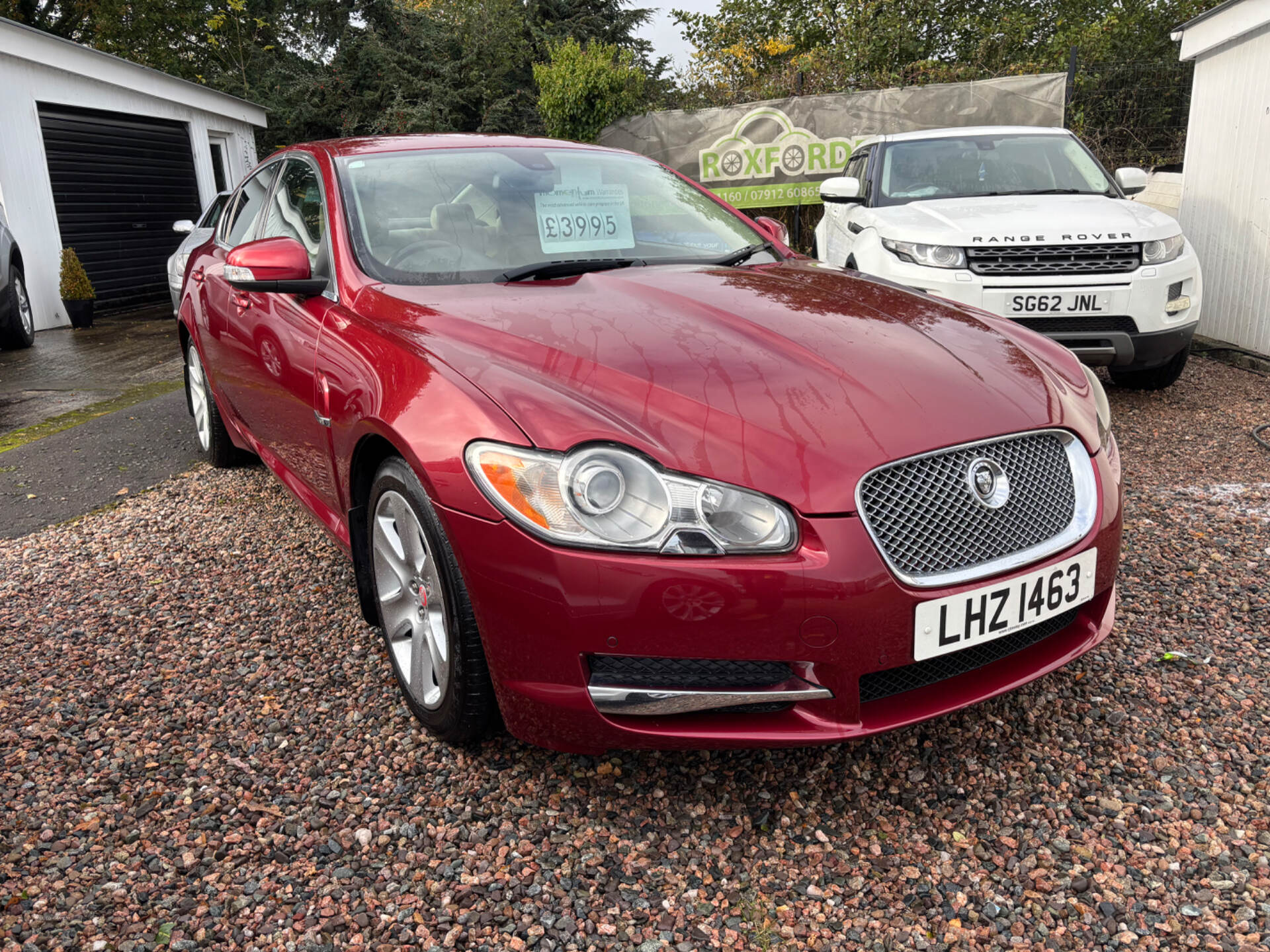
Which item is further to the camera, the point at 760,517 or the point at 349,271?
the point at 349,271

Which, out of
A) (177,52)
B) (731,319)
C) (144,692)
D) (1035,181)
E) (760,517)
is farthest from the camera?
(177,52)

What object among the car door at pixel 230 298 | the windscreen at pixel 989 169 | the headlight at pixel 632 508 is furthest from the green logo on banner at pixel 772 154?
the headlight at pixel 632 508

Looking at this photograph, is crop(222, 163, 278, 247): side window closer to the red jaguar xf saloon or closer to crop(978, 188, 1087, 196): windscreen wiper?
the red jaguar xf saloon

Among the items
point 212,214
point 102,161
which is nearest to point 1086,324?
point 212,214

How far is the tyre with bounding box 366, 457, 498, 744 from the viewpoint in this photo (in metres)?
2.22

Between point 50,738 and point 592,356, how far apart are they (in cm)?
183

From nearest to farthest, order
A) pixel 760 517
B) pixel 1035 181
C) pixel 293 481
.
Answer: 1. pixel 760 517
2. pixel 293 481
3. pixel 1035 181

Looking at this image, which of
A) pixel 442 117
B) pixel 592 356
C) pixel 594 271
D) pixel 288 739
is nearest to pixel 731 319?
pixel 592 356

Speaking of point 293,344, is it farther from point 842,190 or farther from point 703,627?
point 842,190

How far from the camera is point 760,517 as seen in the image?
195 centimetres

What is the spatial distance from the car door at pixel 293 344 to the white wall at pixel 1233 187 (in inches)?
257

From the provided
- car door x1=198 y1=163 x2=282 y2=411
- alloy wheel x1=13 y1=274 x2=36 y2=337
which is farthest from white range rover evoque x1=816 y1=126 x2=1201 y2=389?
alloy wheel x1=13 y1=274 x2=36 y2=337

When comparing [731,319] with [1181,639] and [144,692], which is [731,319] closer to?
[1181,639]

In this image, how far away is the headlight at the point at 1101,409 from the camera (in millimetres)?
2533
